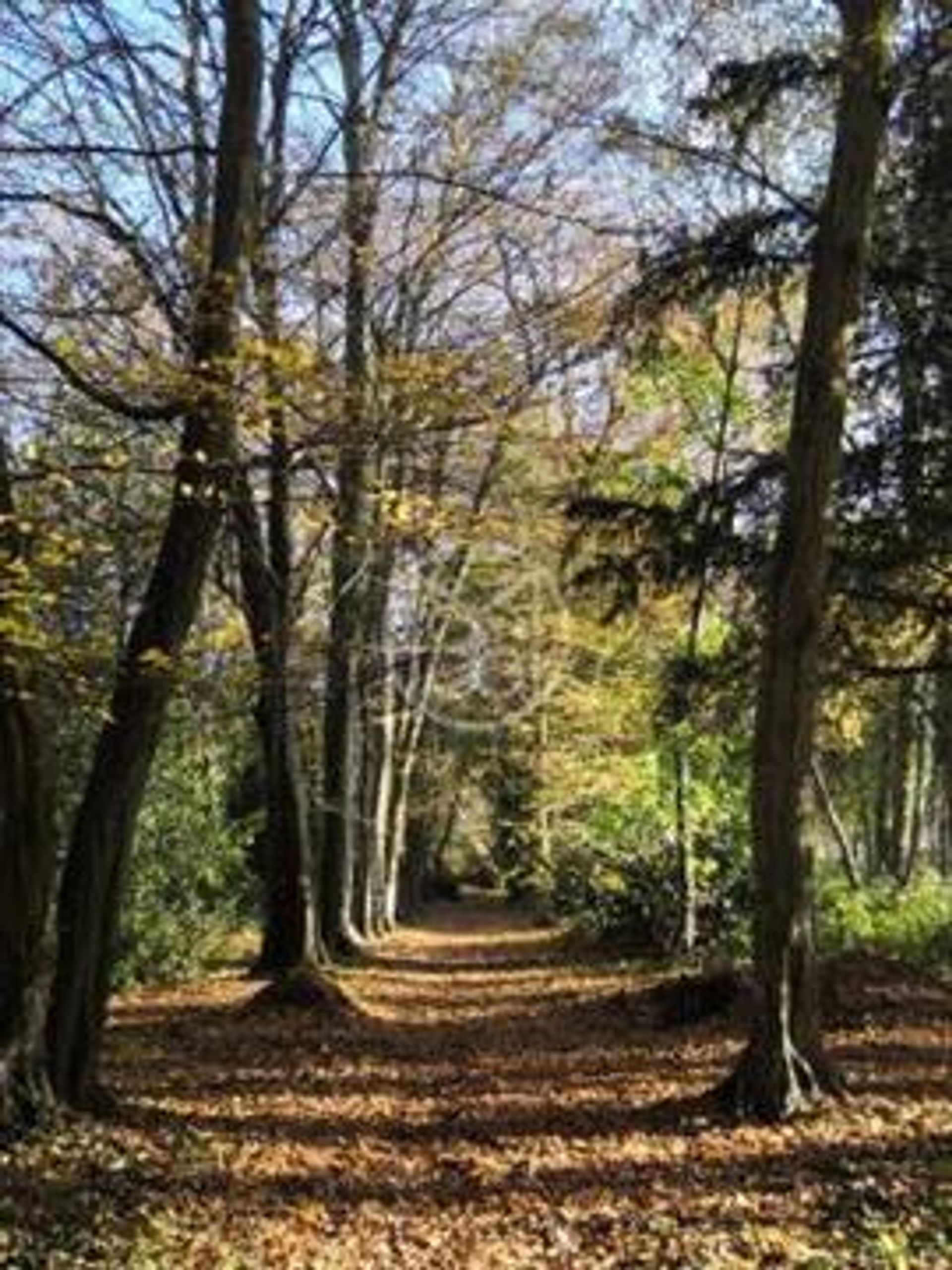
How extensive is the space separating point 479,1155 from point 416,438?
4.83 meters

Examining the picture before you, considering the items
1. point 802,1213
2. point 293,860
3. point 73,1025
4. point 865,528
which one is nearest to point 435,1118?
point 73,1025

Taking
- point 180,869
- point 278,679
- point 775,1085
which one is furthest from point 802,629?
point 180,869

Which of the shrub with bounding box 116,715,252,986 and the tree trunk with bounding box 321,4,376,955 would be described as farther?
the shrub with bounding box 116,715,252,986

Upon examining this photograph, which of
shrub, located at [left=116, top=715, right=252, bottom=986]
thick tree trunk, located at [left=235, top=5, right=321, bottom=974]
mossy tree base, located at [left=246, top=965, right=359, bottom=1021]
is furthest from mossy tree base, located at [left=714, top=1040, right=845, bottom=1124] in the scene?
shrub, located at [left=116, top=715, right=252, bottom=986]

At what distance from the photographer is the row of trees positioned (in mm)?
8328

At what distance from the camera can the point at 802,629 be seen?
9055 mm

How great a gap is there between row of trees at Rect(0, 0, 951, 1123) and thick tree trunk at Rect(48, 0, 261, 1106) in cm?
2

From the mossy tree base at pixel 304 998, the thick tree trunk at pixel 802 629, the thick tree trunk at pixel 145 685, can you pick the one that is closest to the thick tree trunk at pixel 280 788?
the mossy tree base at pixel 304 998

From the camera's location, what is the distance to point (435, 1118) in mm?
9602

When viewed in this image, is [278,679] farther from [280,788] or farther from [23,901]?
[23,901]

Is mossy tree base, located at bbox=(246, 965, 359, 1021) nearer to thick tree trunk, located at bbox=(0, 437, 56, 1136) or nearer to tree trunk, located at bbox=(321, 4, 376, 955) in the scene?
tree trunk, located at bbox=(321, 4, 376, 955)

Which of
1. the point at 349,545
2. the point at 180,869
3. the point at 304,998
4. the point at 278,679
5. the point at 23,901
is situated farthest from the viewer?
the point at 180,869

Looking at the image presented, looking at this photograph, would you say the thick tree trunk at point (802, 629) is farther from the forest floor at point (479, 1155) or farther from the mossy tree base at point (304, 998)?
the mossy tree base at point (304, 998)

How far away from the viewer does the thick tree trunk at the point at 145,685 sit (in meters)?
8.36
